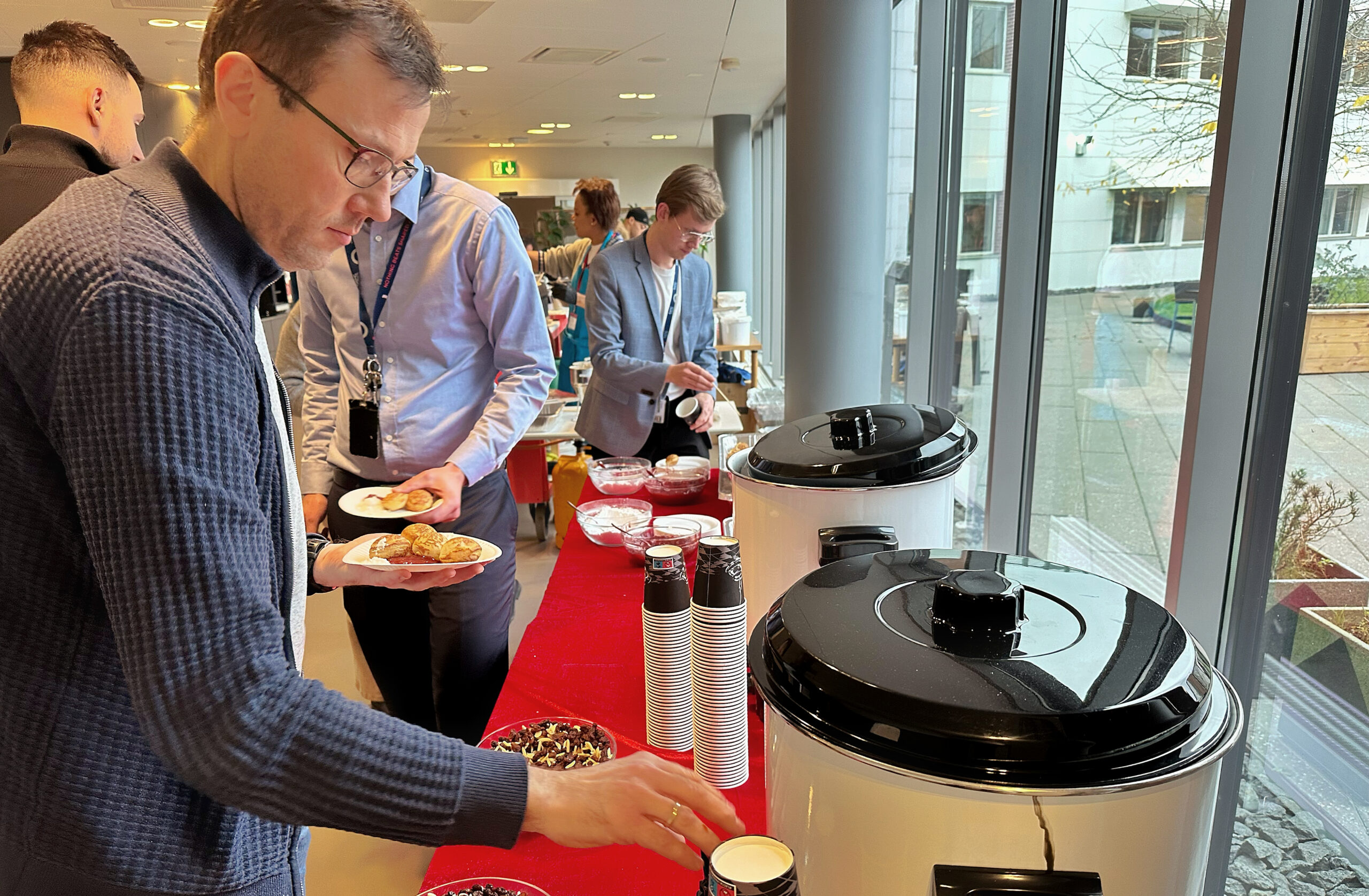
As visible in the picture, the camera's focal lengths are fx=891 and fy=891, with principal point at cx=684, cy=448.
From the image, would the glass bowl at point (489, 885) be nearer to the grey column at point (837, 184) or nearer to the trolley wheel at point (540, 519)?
the grey column at point (837, 184)

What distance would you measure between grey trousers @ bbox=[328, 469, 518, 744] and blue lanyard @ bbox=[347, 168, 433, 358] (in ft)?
1.07

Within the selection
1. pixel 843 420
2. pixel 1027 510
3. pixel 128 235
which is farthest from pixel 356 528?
pixel 1027 510

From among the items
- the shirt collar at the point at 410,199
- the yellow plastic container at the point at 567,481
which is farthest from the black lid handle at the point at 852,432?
the yellow plastic container at the point at 567,481

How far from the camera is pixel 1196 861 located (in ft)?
1.98

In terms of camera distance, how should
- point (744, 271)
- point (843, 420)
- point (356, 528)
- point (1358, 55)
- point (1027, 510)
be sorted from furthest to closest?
point (744, 271) → point (1027, 510) → point (356, 528) → point (843, 420) → point (1358, 55)

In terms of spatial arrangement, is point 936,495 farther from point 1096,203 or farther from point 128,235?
point 1096,203

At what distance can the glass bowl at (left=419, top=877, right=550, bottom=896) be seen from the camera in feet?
2.83

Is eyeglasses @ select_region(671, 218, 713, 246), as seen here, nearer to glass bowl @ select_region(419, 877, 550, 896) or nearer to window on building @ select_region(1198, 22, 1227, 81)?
window on building @ select_region(1198, 22, 1227, 81)

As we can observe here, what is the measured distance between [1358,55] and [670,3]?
14.1 feet

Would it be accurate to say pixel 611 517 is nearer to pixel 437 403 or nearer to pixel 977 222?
pixel 437 403

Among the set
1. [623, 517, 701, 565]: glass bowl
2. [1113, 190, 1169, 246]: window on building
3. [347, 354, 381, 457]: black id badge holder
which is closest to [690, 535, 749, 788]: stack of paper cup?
[623, 517, 701, 565]: glass bowl

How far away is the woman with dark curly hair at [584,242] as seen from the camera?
4.69 m

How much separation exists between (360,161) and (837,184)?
7.50ft

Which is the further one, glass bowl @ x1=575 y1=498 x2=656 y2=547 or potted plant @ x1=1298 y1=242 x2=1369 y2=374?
glass bowl @ x1=575 y1=498 x2=656 y2=547
